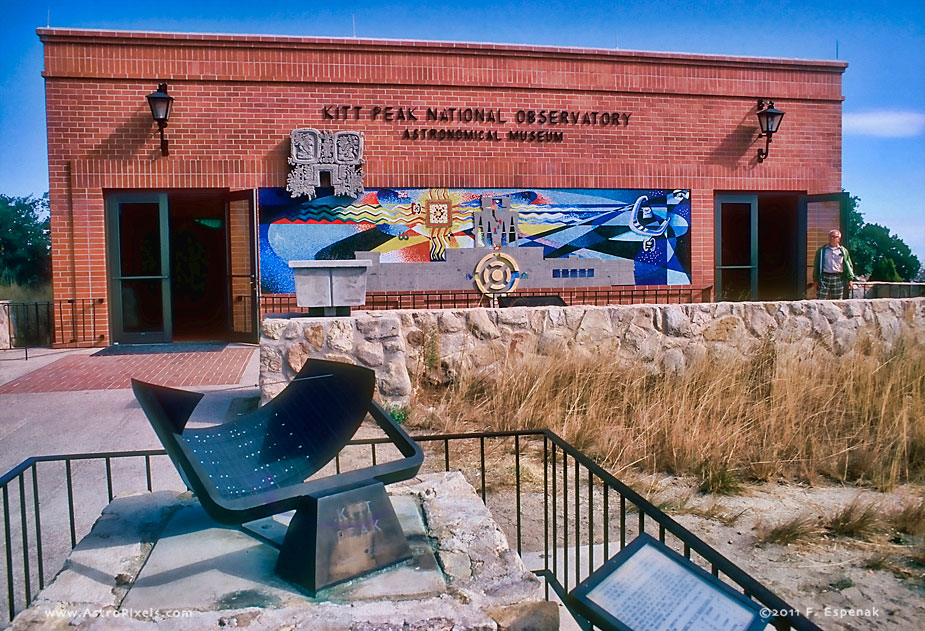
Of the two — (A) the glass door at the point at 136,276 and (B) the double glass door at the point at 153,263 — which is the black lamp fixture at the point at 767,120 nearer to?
(B) the double glass door at the point at 153,263

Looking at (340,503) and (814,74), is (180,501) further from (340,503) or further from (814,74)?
(814,74)

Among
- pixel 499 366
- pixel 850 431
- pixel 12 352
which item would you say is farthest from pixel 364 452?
pixel 12 352

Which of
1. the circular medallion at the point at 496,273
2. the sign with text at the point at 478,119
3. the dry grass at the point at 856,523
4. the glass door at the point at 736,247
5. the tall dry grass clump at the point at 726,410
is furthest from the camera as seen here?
the glass door at the point at 736,247

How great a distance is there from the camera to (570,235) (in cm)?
1352

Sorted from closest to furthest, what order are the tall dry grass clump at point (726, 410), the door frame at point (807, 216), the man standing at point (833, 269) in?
the tall dry grass clump at point (726, 410)
the man standing at point (833, 269)
the door frame at point (807, 216)

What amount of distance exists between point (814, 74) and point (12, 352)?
15450 millimetres

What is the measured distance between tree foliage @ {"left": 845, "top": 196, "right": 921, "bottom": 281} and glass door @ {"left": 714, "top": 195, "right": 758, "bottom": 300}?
34.8 ft

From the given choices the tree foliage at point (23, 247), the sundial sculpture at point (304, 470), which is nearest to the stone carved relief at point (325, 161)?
the sundial sculpture at point (304, 470)

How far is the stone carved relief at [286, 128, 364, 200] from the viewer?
12328mm

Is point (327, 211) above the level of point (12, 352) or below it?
above

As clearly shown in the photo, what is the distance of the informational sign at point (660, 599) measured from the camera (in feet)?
5.74

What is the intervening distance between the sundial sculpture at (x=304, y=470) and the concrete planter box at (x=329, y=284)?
178 inches

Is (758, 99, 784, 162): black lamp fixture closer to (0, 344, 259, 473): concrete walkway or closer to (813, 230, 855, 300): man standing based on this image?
(813, 230, 855, 300): man standing

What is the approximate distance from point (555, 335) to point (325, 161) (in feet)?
21.4
